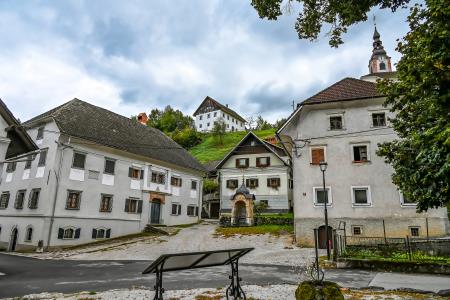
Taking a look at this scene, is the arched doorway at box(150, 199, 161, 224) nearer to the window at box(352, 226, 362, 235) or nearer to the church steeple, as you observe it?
the window at box(352, 226, 362, 235)

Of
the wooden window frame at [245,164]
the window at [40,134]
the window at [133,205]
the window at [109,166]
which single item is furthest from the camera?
the wooden window frame at [245,164]

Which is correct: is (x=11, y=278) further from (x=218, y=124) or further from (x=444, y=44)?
(x=218, y=124)

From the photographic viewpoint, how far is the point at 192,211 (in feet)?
115

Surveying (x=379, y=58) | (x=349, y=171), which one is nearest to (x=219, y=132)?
(x=379, y=58)

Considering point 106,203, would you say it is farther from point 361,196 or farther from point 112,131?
point 361,196

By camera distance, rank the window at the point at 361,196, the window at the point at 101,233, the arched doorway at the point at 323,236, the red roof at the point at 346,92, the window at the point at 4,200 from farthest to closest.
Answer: the window at the point at 4,200 < the window at the point at 101,233 < the red roof at the point at 346,92 < the window at the point at 361,196 < the arched doorway at the point at 323,236

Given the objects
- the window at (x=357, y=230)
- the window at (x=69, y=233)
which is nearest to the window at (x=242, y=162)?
the window at (x=357, y=230)

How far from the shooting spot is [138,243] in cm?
2295

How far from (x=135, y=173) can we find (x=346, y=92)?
19.3 meters

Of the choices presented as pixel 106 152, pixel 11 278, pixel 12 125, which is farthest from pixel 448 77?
pixel 106 152

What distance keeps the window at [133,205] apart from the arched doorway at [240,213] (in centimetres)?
1006

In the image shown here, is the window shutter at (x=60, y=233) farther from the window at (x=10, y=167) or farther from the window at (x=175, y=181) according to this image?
the window at (x=175, y=181)

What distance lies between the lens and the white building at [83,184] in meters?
21.9

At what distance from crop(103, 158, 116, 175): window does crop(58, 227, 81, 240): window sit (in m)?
5.14
